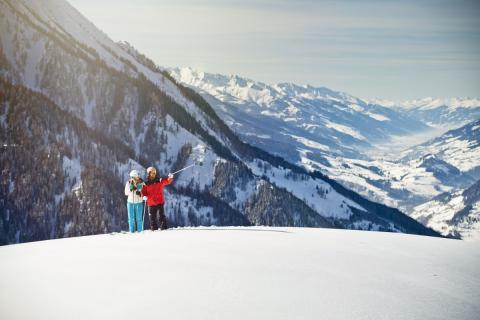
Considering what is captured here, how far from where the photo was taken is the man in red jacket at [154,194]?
2494cm

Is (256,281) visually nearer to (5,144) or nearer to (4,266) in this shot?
(4,266)

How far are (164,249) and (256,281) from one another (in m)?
4.78

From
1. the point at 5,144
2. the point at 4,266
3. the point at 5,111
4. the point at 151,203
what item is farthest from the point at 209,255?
the point at 5,111

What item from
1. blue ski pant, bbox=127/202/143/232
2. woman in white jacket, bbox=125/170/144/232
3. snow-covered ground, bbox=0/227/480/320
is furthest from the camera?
blue ski pant, bbox=127/202/143/232

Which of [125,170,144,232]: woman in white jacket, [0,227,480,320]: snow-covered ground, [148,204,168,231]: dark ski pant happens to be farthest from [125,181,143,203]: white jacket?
[0,227,480,320]: snow-covered ground

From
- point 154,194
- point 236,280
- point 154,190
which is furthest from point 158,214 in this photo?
point 236,280

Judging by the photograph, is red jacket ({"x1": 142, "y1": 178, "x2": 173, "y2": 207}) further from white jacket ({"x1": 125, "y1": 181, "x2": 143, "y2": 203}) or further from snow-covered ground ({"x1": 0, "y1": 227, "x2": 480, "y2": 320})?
snow-covered ground ({"x1": 0, "y1": 227, "x2": 480, "y2": 320})

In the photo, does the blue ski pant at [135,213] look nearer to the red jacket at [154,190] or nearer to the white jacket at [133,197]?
the white jacket at [133,197]

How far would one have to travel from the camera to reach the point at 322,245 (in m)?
18.0

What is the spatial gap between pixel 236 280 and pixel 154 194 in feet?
43.9

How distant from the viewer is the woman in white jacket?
24562 mm

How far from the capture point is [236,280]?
495 inches

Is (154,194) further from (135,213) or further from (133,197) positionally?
(135,213)

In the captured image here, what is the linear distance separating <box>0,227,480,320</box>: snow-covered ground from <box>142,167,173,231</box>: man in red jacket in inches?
252
